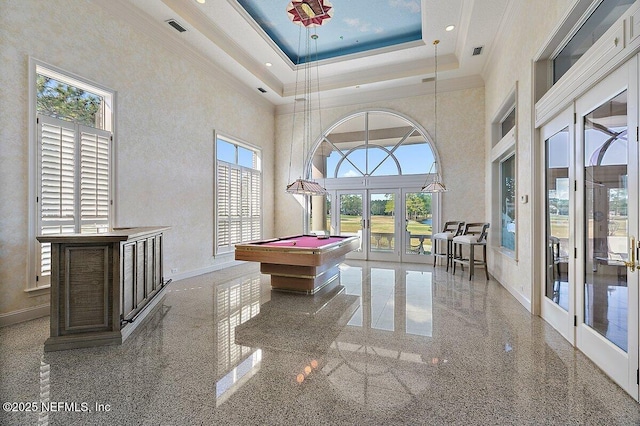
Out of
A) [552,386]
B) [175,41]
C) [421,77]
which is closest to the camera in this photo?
[552,386]

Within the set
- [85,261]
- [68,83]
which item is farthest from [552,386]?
[68,83]

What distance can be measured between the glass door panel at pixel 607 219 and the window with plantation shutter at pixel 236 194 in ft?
20.8

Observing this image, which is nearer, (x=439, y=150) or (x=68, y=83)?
(x=68, y=83)

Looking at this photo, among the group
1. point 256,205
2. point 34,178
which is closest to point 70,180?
point 34,178

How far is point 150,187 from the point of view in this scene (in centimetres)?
525

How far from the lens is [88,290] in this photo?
2941mm

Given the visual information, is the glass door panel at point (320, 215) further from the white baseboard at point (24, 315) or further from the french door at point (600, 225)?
the white baseboard at point (24, 315)

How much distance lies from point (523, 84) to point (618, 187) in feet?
8.35

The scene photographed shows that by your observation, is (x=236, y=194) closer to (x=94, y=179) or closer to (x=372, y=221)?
(x=94, y=179)

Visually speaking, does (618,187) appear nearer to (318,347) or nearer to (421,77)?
(318,347)

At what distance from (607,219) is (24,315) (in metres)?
6.16

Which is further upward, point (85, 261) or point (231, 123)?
point (231, 123)

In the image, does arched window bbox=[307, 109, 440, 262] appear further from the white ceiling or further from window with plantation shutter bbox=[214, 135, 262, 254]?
window with plantation shutter bbox=[214, 135, 262, 254]

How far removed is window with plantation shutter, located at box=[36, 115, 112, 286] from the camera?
383cm
